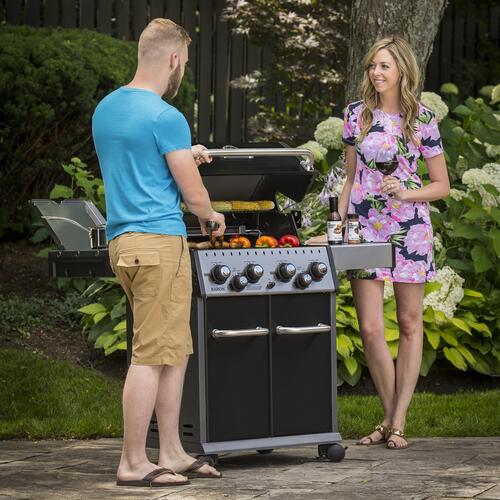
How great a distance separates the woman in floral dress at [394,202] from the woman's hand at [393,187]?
0.03 metres

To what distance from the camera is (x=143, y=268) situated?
4.98 metres

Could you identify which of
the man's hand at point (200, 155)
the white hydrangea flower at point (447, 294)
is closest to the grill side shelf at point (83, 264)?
the man's hand at point (200, 155)

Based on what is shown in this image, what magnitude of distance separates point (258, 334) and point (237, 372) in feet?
0.59

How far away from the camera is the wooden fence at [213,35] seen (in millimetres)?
12336

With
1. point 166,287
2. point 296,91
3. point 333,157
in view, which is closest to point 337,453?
point 166,287

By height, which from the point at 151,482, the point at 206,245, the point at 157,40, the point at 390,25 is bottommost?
the point at 151,482

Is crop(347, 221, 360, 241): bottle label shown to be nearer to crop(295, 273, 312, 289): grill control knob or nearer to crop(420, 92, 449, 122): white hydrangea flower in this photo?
crop(295, 273, 312, 289): grill control knob

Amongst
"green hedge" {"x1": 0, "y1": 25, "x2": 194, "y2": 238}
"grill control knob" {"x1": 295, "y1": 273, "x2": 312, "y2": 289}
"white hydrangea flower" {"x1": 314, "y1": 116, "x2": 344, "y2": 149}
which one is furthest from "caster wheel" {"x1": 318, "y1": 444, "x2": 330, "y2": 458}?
"green hedge" {"x1": 0, "y1": 25, "x2": 194, "y2": 238}

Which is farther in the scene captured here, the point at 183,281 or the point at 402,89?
the point at 402,89

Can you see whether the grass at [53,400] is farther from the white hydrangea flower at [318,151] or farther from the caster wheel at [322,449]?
the white hydrangea flower at [318,151]

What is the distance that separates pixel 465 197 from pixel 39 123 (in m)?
3.21

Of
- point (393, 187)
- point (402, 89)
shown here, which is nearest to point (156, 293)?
point (393, 187)

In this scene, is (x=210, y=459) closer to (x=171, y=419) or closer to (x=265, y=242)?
(x=171, y=419)

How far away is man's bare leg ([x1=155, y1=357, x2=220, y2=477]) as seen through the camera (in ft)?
16.7
